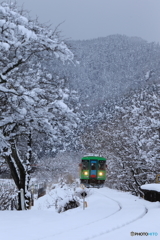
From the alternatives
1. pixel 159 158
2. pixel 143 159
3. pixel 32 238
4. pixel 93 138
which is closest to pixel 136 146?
pixel 143 159

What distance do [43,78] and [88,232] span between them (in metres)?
6.67

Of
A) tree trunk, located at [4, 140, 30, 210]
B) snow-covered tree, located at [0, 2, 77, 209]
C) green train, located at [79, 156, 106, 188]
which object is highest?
snow-covered tree, located at [0, 2, 77, 209]

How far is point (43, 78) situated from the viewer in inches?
505

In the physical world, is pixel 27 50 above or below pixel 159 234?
above

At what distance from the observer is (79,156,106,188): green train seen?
2755 centimetres

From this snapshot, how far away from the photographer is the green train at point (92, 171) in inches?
1085

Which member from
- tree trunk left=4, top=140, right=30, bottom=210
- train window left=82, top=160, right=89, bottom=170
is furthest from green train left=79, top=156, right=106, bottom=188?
tree trunk left=4, top=140, right=30, bottom=210

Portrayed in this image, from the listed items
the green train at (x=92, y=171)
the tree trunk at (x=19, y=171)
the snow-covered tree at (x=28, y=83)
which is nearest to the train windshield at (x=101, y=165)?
the green train at (x=92, y=171)

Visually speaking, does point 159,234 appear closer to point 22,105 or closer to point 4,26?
point 22,105

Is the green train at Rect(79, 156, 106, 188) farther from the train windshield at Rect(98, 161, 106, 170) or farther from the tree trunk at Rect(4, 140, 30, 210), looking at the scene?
the tree trunk at Rect(4, 140, 30, 210)

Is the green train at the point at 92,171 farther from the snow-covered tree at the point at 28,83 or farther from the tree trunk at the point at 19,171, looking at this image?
the snow-covered tree at the point at 28,83

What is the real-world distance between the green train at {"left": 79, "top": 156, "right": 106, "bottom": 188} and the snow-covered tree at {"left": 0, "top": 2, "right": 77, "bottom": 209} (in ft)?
50.0

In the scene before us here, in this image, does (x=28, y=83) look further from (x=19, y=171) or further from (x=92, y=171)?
(x=92, y=171)

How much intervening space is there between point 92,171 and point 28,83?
1692 centimetres
